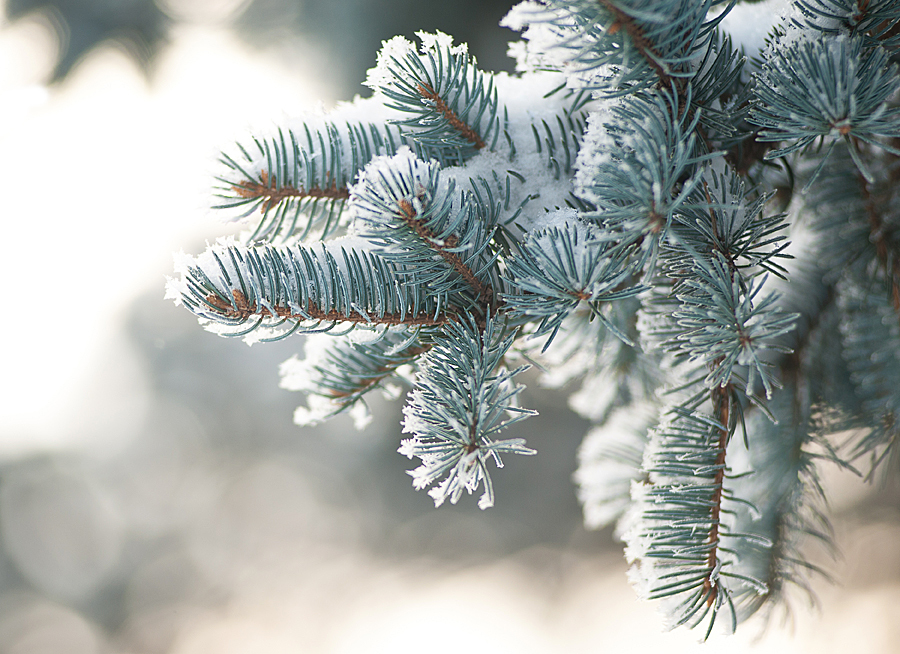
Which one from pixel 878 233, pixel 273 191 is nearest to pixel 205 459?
pixel 273 191

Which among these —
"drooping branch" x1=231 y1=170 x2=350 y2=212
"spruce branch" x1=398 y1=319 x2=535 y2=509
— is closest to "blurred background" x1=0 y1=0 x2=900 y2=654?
"drooping branch" x1=231 y1=170 x2=350 y2=212

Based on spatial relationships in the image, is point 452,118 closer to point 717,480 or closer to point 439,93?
point 439,93

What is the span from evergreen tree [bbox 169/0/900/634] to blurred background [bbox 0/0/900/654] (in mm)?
1075

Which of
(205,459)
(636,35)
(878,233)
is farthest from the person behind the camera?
(205,459)

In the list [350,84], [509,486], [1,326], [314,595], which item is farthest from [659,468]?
[314,595]

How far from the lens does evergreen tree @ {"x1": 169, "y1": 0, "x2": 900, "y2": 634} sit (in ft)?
0.83

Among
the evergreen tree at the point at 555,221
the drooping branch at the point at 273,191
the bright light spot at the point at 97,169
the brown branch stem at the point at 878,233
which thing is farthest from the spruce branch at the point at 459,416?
the bright light spot at the point at 97,169

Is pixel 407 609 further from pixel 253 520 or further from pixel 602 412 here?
pixel 602 412

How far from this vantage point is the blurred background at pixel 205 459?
4.71 feet

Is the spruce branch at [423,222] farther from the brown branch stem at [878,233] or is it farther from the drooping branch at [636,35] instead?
the brown branch stem at [878,233]

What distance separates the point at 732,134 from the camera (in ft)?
1.04

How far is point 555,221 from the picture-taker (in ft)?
1.00

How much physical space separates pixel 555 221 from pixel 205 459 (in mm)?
2444

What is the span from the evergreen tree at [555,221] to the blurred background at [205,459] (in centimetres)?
108
